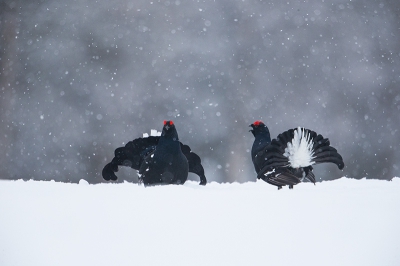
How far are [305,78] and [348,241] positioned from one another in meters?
9.43

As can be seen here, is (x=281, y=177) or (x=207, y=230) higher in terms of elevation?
(x=281, y=177)

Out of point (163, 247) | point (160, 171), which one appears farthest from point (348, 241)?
point (160, 171)

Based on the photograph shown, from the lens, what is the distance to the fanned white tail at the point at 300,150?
11.9 feet

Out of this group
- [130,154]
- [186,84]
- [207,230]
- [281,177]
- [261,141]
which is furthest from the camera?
[186,84]

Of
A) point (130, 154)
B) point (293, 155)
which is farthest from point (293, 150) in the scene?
point (130, 154)

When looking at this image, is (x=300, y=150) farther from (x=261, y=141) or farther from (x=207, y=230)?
(x=207, y=230)

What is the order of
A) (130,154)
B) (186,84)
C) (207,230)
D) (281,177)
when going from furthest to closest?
(186,84) < (130,154) < (281,177) < (207,230)

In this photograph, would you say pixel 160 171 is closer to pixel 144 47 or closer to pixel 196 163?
pixel 196 163

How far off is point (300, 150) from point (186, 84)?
26.5 ft

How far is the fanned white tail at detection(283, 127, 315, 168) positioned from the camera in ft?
11.9

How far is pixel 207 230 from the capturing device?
249 cm

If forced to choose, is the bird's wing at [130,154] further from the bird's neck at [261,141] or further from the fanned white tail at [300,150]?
the fanned white tail at [300,150]

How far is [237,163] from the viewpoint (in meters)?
9.95

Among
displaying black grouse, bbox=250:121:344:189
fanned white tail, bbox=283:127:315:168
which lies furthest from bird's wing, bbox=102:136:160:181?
fanned white tail, bbox=283:127:315:168
